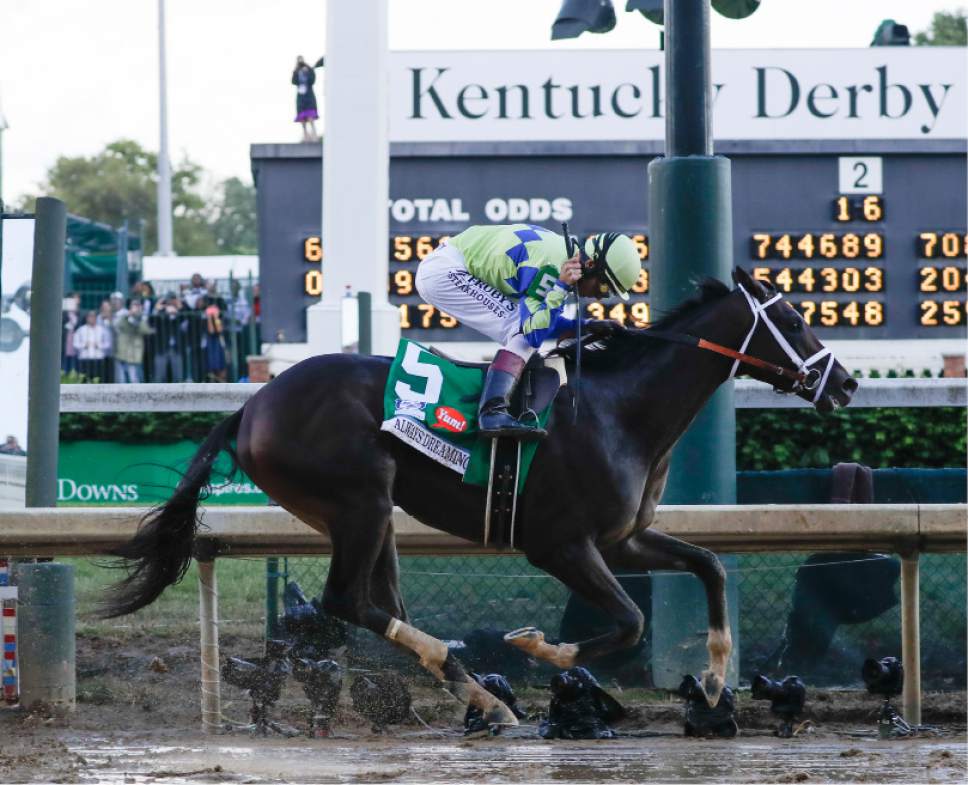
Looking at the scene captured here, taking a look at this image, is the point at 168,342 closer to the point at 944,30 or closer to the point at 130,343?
the point at 130,343

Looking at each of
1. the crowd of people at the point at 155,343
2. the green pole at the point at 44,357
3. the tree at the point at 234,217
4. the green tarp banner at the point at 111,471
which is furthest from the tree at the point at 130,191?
the green pole at the point at 44,357

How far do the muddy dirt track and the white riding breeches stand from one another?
1568mm

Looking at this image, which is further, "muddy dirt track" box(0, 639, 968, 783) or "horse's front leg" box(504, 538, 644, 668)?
"horse's front leg" box(504, 538, 644, 668)

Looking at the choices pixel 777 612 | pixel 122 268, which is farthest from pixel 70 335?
pixel 777 612

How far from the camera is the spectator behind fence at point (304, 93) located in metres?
17.7

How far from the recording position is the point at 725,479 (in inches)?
270

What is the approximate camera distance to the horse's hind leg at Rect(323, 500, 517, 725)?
5.36 m

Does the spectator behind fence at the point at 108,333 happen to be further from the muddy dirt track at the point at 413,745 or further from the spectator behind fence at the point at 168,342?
the muddy dirt track at the point at 413,745

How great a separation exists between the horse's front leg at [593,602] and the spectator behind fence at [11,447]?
2412mm

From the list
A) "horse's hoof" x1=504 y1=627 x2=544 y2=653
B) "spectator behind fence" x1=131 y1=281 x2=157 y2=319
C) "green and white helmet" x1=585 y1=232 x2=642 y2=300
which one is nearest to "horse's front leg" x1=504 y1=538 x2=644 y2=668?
"horse's hoof" x1=504 y1=627 x2=544 y2=653

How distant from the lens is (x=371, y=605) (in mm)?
5461

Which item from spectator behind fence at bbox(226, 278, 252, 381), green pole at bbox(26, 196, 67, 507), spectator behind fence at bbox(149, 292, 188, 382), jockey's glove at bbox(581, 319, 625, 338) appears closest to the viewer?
jockey's glove at bbox(581, 319, 625, 338)

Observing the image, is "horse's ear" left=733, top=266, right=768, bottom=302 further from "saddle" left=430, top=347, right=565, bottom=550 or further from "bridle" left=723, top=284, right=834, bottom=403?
"saddle" left=430, top=347, right=565, bottom=550

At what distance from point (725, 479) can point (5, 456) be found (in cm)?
312
